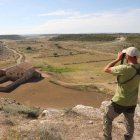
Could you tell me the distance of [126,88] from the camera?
12.0ft

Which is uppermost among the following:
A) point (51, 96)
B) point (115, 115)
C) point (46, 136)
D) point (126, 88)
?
point (126, 88)

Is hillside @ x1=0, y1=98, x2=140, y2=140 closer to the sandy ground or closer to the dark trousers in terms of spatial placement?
the dark trousers

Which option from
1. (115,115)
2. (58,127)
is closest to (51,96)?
(58,127)

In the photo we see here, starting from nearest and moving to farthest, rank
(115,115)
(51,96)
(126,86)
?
(126,86) → (115,115) → (51,96)

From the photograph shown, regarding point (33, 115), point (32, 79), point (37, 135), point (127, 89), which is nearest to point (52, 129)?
point (37, 135)

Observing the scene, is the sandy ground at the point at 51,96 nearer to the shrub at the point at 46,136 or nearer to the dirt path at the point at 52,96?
the dirt path at the point at 52,96

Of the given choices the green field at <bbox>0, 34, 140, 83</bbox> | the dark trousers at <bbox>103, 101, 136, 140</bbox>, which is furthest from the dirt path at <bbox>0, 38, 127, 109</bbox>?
the dark trousers at <bbox>103, 101, 136, 140</bbox>

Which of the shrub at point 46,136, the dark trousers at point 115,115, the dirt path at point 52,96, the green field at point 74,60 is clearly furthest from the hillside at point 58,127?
the green field at point 74,60

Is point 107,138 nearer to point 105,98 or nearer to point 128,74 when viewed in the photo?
point 128,74

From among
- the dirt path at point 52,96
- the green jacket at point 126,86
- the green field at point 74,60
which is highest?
the green jacket at point 126,86

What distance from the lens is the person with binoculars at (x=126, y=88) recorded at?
3.50 meters

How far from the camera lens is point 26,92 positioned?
770 inches

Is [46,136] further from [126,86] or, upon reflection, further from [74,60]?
[74,60]

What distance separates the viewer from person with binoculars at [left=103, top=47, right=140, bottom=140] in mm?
3498
